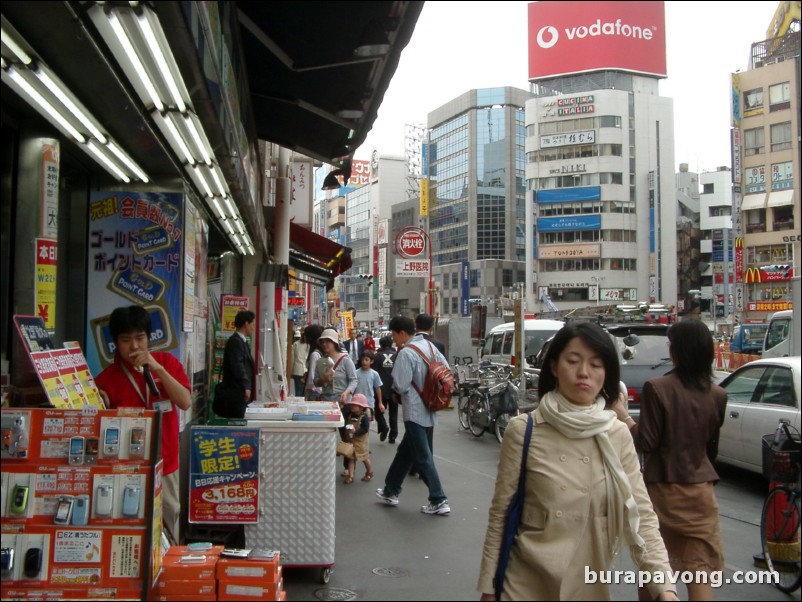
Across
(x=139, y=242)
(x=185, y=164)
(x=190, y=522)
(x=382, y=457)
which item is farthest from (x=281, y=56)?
(x=382, y=457)

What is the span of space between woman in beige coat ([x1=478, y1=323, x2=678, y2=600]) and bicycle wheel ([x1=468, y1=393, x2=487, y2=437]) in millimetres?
10713

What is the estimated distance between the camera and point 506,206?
9406cm

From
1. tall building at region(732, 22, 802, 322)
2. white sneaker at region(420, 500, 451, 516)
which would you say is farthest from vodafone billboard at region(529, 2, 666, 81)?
white sneaker at region(420, 500, 451, 516)

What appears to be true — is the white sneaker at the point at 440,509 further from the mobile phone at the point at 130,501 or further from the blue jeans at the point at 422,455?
the mobile phone at the point at 130,501

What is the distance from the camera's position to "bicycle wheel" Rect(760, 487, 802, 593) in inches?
179

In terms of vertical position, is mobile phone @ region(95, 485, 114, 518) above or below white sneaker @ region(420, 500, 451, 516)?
above

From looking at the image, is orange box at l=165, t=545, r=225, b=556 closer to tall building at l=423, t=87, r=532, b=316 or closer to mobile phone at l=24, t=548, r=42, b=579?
mobile phone at l=24, t=548, r=42, b=579

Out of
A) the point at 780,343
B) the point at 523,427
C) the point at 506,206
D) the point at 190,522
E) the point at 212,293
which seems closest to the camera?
the point at 523,427

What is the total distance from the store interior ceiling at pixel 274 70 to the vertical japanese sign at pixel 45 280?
30.2 inches

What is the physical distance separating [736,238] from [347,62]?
138 feet

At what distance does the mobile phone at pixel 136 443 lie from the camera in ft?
12.0

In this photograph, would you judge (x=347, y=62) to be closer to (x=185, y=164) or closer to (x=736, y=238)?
(x=185, y=164)

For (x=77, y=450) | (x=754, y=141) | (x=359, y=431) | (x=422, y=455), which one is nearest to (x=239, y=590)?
(x=77, y=450)

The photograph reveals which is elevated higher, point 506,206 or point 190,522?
point 506,206
